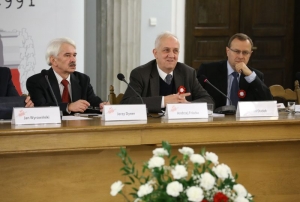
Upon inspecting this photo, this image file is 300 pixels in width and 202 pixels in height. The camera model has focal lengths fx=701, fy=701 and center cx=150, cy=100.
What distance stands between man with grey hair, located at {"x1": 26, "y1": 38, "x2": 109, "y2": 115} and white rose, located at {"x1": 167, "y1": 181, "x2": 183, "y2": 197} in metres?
2.35

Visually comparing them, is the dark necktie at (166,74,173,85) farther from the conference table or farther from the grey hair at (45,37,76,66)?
the conference table

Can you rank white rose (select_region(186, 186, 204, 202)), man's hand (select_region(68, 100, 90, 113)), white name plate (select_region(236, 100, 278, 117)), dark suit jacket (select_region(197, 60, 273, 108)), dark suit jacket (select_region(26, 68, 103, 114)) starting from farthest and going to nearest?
dark suit jacket (select_region(197, 60, 273, 108)), dark suit jacket (select_region(26, 68, 103, 114)), man's hand (select_region(68, 100, 90, 113)), white name plate (select_region(236, 100, 278, 117)), white rose (select_region(186, 186, 204, 202))

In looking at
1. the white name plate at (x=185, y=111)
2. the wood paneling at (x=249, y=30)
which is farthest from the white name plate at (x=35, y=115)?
the wood paneling at (x=249, y=30)

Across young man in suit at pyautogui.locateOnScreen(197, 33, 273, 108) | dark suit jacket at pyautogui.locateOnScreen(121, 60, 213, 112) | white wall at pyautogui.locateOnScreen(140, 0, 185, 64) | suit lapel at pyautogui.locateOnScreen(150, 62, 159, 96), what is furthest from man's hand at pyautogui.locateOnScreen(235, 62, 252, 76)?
white wall at pyautogui.locateOnScreen(140, 0, 185, 64)

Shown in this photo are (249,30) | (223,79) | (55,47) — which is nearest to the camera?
Result: (55,47)

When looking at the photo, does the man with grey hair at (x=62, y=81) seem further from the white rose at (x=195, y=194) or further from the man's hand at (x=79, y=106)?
the white rose at (x=195, y=194)

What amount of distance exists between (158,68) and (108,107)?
99 cm

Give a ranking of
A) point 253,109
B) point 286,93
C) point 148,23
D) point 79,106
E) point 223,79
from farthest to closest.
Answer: point 148,23
point 286,93
point 223,79
point 79,106
point 253,109

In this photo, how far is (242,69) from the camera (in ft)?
14.6

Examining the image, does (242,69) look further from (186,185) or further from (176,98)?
(186,185)

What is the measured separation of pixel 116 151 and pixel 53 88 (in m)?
1.00

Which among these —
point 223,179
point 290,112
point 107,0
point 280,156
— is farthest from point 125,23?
point 223,179

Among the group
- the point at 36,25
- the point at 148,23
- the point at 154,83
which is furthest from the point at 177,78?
the point at 148,23

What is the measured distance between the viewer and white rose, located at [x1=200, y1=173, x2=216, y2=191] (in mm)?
1770
